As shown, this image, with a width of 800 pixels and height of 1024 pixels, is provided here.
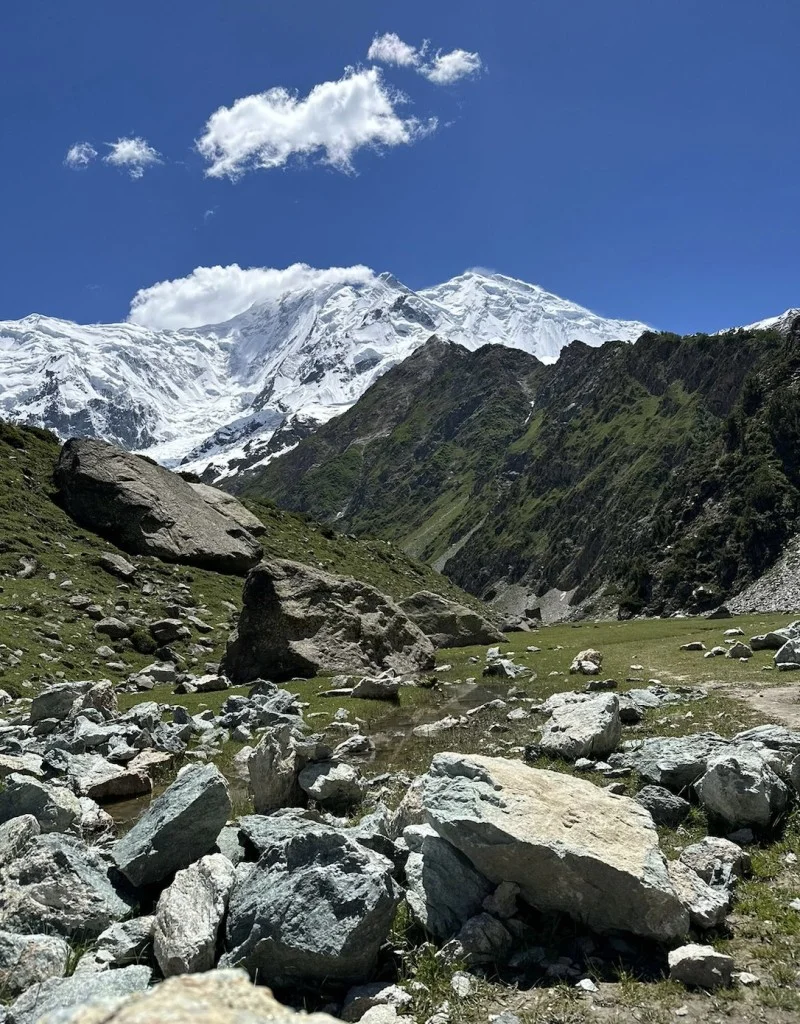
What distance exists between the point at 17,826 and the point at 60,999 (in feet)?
13.0

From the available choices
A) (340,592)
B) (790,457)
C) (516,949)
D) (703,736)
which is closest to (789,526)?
(790,457)

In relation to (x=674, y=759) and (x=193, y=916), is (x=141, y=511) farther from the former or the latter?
(x=193, y=916)

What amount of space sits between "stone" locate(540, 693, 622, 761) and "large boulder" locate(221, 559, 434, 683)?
1829 cm

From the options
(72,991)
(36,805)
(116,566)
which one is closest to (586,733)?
(36,805)

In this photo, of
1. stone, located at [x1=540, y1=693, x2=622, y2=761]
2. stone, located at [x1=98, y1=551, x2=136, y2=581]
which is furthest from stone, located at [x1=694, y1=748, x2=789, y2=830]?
stone, located at [x1=98, y1=551, x2=136, y2=581]

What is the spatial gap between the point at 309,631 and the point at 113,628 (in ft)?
34.7

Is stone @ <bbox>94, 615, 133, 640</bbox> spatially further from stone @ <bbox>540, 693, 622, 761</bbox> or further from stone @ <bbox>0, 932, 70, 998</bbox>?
stone @ <bbox>0, 932, 70, 998</bbox>

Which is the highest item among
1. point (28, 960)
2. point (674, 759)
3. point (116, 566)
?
point (116, 566)

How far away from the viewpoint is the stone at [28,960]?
729 cm

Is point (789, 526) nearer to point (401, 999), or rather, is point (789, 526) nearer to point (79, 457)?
point (79, 457)

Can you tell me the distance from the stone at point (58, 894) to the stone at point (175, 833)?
378 millimetres

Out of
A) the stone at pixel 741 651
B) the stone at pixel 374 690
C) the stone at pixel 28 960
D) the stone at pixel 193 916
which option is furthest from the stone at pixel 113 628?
the stone at pixel 741 651

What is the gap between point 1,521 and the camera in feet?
142

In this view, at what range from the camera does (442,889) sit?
8773 millimetres
